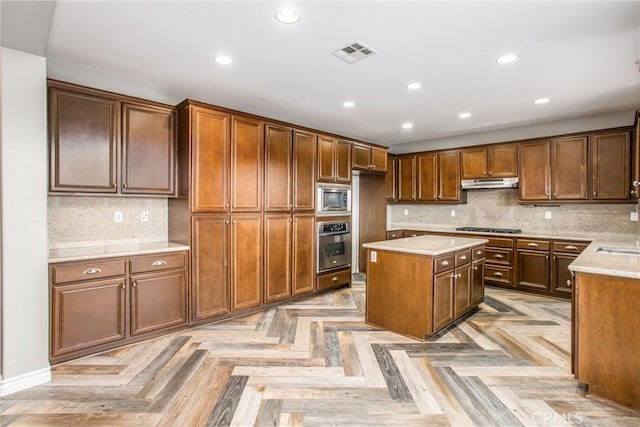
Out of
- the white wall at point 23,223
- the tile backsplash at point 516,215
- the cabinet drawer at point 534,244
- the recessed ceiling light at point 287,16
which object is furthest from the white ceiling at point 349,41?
the cabinet drawer at point 534,244

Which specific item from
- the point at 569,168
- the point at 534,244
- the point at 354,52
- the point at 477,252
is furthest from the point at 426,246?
the point at 569,168

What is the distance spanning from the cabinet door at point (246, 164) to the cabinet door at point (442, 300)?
2124mm

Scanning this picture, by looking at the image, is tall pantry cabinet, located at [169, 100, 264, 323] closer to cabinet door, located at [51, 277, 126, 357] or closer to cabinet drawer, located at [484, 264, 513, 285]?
cabinet door, located at [51, 277, 126, 357]

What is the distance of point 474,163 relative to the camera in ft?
18.0

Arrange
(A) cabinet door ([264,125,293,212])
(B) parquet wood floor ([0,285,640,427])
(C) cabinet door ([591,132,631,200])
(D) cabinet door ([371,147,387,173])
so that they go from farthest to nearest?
(D) cabinet door ([371,147,387,173]) < (C) cabinet door ([591,132,631,200]) < (A) cabinet door ([264,125,293,212]) < (B) parquet wood floor ([0,285,640,427])

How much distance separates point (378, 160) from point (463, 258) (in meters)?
2.44

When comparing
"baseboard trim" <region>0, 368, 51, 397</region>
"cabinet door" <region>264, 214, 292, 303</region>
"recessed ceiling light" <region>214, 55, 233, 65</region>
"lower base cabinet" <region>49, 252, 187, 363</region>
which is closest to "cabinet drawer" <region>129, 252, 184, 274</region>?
"lower base cabinet" <region>49, 252, 187, 363</region>

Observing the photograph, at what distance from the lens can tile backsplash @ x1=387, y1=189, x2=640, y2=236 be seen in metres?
4.55

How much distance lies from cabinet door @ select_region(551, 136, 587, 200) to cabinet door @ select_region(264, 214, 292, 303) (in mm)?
3844

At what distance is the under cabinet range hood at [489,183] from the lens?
5094 mm

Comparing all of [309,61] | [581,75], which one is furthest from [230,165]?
[581,75]

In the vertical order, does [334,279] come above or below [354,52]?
below

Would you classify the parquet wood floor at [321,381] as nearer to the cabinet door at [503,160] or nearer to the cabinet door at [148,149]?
the cabinet door at [148,149]

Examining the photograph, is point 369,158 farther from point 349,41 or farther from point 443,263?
point 349,41
